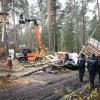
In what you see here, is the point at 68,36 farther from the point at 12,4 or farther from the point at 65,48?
the point at 12,4

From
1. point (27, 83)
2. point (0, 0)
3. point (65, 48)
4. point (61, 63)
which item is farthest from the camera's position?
point (65, 48)

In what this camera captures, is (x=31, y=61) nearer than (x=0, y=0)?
Yes

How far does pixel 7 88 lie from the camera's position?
1605 cm

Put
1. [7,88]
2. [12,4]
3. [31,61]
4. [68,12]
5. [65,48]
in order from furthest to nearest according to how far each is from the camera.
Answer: [65,48] → [68,12] → [12,4] → [31,61] → [7,88]

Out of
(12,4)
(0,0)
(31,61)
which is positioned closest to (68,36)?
(12,4)

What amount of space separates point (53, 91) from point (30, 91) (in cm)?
114

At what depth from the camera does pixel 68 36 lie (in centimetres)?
6938

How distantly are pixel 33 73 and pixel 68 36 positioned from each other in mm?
46776

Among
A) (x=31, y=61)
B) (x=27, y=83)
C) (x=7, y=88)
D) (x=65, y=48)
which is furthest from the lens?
(x=65, y=48)

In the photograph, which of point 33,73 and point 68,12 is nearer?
point 33,73

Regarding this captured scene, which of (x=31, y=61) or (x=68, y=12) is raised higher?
(x=68, y=12)

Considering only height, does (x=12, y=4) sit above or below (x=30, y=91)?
above

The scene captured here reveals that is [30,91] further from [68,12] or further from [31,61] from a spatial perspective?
[68,12]

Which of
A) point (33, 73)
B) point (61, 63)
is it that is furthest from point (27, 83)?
point (61, 63)
